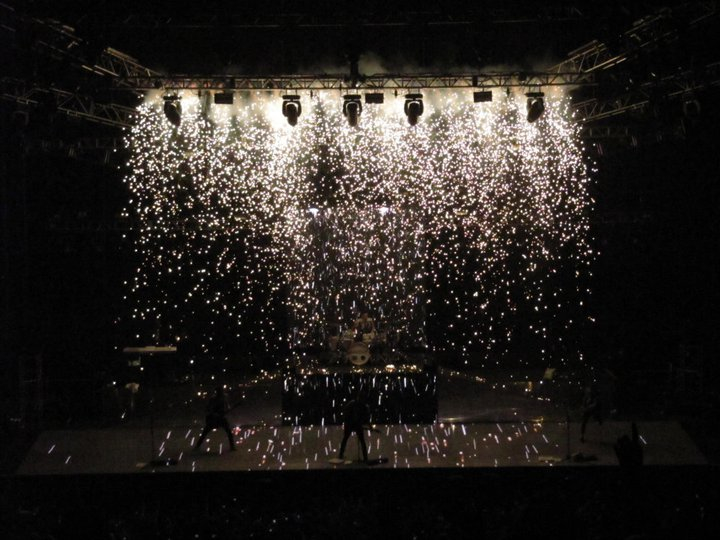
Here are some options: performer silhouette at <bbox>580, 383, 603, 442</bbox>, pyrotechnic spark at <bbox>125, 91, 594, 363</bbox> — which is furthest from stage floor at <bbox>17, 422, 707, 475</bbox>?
pyrotechnic spark at <bbox>125, 91, 594, 363</bbox>

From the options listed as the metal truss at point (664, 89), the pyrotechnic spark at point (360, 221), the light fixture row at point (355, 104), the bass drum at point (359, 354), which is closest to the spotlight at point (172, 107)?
the light fixture row at point (355, 104)

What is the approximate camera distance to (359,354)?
1158cm

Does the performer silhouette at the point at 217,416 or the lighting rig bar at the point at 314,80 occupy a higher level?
the lighting rig bar at the point at 314,80

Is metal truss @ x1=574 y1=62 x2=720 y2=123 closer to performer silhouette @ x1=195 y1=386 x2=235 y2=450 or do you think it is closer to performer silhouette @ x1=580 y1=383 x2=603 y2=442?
performer silhouette @ x1=580 y1=383 x2=603 y2=442

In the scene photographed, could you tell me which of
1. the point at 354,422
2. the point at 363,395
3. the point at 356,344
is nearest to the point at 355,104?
the point at 356,344

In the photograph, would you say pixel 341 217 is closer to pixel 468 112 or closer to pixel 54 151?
pixel 468 112

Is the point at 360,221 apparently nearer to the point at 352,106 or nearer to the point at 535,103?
the point at 352,106

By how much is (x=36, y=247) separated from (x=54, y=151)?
1624mm

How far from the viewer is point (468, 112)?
42.5 feet

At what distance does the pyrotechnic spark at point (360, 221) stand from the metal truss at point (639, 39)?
1.72 metres

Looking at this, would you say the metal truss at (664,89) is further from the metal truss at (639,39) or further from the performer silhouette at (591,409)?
the performer silhouette at (591,409)

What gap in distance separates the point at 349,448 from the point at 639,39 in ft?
19.1

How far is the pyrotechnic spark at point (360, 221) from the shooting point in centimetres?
1295

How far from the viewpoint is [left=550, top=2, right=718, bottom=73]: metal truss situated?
8.87m
